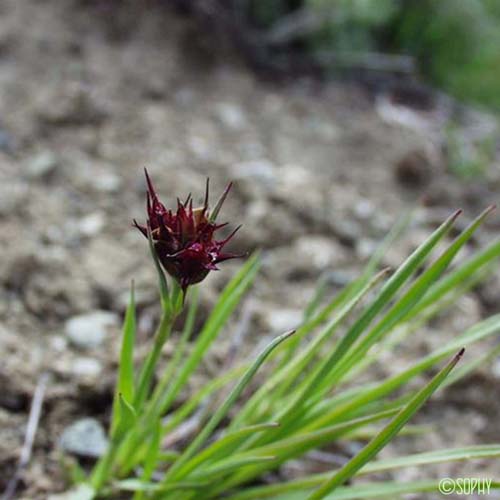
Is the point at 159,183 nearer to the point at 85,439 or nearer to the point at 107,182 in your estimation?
the point at 107,182

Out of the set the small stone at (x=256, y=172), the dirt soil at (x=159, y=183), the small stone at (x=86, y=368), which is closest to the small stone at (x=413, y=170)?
the dirt soil at (x=159, y=183)

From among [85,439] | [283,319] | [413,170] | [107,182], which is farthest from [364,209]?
[85,439]

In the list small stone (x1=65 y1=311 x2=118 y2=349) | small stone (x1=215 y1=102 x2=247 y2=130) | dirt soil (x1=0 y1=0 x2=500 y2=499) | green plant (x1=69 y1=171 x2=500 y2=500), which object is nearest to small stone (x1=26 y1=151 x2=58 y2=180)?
dirt soil (x1=0 y1=0 x2=500 y2=499)

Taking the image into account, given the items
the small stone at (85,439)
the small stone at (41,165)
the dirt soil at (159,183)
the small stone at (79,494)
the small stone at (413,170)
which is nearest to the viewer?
the small stone at (79,494)

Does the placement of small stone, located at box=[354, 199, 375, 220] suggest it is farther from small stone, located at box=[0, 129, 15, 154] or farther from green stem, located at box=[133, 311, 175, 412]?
green stem, located at box=[133, 311, 175, 412]

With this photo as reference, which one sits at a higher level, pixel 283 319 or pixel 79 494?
pixel 283 319

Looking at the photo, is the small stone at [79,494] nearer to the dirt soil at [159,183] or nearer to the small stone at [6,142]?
the dirt soil at [159,183]

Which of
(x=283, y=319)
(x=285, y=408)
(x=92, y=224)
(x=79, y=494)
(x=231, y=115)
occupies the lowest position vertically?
(x=79, y=494)
